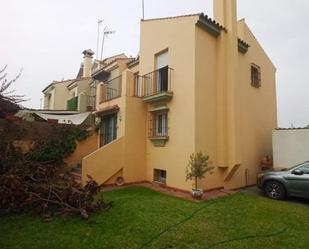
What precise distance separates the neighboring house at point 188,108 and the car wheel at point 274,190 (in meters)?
1.53

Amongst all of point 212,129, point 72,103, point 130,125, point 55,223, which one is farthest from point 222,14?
point 72,103

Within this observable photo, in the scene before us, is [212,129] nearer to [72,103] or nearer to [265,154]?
[265,154]

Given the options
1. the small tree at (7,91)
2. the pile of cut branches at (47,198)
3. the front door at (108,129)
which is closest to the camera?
the pile of cut branches at (47,198)

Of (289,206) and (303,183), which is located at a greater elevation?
(303,183)

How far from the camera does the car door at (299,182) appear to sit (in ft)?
32.5

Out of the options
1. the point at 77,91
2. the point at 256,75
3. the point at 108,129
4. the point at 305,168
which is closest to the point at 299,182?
the point at 305,168

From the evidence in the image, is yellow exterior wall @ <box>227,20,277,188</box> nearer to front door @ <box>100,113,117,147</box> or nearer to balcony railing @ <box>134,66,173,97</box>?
balcony railing @ <box>134,66,173,97</box>

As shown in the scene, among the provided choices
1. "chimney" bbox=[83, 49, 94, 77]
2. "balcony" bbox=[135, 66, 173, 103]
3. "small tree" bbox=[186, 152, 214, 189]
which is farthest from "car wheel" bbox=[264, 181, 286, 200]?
"chimney" bbox=[83, 49, 94, 77]

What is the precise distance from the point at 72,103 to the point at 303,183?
1847cm

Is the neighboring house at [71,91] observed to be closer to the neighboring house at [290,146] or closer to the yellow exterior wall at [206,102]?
the yellow exterior wall at [206,102]

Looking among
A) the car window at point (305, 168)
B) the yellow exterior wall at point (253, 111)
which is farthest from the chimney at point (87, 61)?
the car window at point (305, 168)

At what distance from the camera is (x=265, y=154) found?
1489 cm

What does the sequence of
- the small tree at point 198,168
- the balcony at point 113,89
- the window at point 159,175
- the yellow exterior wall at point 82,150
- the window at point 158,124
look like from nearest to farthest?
the small tree at point 198,168 < the window at point 158,124 < the window at point 159,175 < the yellow exterior wall at point 82,150 < the balcony at point 113,89

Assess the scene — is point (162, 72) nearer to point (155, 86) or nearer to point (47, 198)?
point (155, 86)
